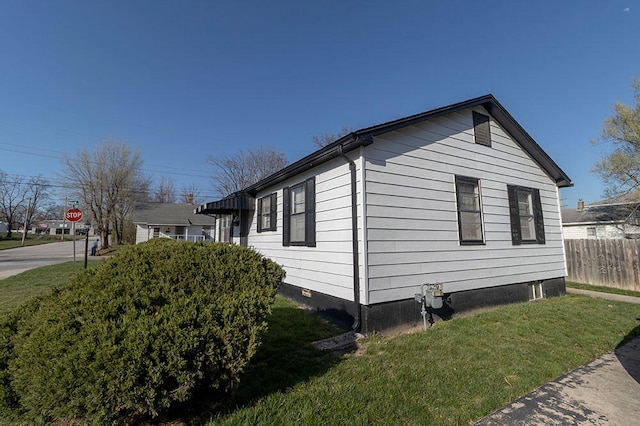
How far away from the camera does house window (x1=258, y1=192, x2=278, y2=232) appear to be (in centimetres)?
776

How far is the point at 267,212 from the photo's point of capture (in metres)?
8.33

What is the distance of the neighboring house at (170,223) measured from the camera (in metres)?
25.9

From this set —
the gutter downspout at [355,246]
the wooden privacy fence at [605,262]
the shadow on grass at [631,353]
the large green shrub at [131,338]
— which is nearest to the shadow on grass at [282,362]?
the large green shrub at [131,338]

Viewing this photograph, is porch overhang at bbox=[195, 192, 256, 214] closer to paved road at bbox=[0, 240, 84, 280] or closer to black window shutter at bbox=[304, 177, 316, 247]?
black window shutter at bbox=[304, 177, 316, 247]

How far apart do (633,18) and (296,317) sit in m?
11.1

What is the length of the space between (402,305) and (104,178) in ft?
94.4

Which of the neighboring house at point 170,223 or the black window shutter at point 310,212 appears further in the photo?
the neighboring house at point 170,223

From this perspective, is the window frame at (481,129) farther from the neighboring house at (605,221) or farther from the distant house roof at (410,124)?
the neighboring house at (605,221)

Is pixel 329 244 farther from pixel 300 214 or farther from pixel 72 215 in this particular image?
pixel 72 215

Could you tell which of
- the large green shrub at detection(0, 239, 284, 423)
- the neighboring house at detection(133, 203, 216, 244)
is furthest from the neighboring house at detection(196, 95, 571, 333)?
the neighboring house at detection(133, 203, 216, 244)

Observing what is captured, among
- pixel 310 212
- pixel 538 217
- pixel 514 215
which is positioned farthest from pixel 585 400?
pixel 538 217

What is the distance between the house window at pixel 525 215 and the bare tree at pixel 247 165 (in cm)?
2127

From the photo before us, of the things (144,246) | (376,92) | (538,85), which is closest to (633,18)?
(538,85)

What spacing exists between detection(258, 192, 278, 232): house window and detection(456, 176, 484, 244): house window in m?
4.52
